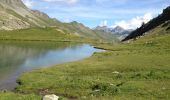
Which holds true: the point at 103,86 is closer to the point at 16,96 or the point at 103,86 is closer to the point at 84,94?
the point at 84,94

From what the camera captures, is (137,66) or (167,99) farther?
(137,66)

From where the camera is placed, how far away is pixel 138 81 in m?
48.4

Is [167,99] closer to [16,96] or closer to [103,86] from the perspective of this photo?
[103,86]

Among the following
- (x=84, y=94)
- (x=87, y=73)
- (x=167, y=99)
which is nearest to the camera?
(x=167, y=99)

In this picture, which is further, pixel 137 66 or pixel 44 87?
pixel 137 66

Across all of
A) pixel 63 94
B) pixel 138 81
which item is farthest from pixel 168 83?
pixel 63 94

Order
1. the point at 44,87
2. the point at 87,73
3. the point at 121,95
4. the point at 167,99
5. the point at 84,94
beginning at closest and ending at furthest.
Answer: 1. the point at 167,99
2. the point at 121,95
3. the point at 84,94
4. the point at 44,87
5. the point at 87,73

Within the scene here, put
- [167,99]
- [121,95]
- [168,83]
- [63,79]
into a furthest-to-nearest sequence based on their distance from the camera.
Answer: [63,79], [168,83], [121,95], [167,99]

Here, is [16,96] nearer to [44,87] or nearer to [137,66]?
[44,87]

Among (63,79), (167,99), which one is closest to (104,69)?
(63,79)

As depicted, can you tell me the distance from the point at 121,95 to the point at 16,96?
39.3 feet

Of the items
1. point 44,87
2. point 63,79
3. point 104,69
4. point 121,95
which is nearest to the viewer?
point 121,95

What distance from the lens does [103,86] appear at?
148 ft

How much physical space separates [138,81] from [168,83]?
4.07 meters
